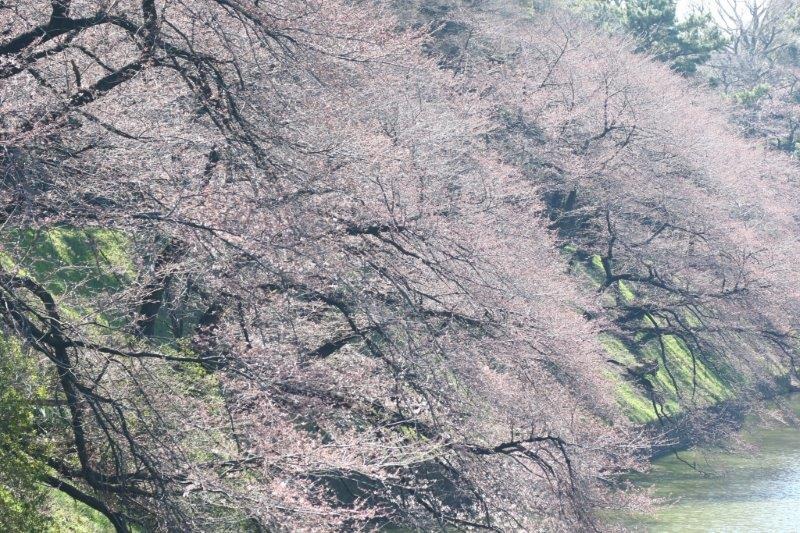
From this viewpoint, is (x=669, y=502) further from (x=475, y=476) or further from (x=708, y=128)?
(x=708, y=128)

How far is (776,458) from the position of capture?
85.9 ft

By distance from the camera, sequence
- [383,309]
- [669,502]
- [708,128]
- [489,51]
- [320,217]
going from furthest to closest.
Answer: [708,128] → [489,51] → [669,502] → [383,309] → [320,217]

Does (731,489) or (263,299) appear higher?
(263,299)

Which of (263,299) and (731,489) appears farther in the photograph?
(731,489)

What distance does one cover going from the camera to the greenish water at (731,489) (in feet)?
65.4

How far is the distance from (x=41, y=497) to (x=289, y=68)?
5564 mm

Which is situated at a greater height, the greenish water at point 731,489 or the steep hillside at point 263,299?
the steep hillside at point 263,299

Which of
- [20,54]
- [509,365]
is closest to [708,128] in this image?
[509,365]

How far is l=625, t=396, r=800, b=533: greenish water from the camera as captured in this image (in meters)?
19.9

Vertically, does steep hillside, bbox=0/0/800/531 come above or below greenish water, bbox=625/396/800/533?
above

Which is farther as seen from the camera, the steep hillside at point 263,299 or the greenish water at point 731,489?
the greenish water at point 731,489

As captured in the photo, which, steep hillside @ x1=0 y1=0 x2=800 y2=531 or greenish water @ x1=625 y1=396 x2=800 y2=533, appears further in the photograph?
greenish water @ x1=625 y1=396 x2=800 y2=533

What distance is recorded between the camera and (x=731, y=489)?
22.9m

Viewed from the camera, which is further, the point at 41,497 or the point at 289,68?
the point at 289,68
